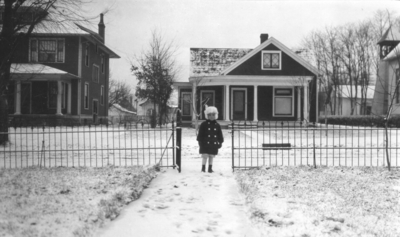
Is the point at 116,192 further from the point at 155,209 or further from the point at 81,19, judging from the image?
the point at 81,19

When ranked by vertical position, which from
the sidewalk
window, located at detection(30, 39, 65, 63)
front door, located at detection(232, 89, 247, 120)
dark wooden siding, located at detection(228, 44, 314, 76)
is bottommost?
the sidewalk

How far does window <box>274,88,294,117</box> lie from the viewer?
25422 mm

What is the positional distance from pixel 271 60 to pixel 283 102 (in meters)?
2.97

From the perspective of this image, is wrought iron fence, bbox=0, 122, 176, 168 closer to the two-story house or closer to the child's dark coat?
the child's dark coat

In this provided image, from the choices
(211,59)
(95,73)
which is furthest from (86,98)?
(211,59)

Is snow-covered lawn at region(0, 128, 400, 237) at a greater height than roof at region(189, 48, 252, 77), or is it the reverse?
roof at region(189, 48, 252, 77)

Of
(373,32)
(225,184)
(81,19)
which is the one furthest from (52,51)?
(373,32)

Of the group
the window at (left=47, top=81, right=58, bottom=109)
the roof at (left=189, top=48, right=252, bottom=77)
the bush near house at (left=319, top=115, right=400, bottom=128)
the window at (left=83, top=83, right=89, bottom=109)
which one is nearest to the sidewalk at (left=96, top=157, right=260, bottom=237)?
the bush near house at (left=319, top=115, right=400, bottom=128)

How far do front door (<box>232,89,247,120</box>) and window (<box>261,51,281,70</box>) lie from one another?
2268 millimetres

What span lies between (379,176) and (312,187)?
6.52ft

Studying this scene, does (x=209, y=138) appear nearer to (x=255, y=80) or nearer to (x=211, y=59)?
(x=255, y=80)

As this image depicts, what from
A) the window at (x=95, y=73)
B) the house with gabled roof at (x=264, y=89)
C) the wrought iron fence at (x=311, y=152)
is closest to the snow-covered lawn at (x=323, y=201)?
the wrought iron fence at (x=311, y=152)

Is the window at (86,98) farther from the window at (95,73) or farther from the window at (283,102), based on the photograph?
the window at (283,102)

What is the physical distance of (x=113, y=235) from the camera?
4.22 metres
